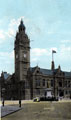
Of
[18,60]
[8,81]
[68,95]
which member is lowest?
[68,95]

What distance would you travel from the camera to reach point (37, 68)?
287ft

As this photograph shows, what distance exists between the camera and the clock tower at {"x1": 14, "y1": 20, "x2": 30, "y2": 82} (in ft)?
288

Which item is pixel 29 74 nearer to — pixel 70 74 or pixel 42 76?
pixel 42 76

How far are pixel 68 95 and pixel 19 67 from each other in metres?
23.5

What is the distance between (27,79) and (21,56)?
8951 millimetres

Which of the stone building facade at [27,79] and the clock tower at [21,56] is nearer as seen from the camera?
the stone building facade at [27,79]

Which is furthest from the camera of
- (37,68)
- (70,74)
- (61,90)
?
(70,74)

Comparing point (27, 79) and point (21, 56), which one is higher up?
point (21, 56)

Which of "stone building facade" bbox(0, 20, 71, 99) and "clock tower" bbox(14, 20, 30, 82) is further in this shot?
"clock tower" bbox(14, 20, 30, 82)

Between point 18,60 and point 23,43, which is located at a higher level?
point 23,43

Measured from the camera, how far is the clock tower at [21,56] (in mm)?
87688

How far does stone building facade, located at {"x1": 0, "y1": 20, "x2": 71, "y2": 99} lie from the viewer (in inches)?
3346

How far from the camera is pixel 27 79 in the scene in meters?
88.2

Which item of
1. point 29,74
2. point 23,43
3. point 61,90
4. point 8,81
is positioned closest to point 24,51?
point 23,43
